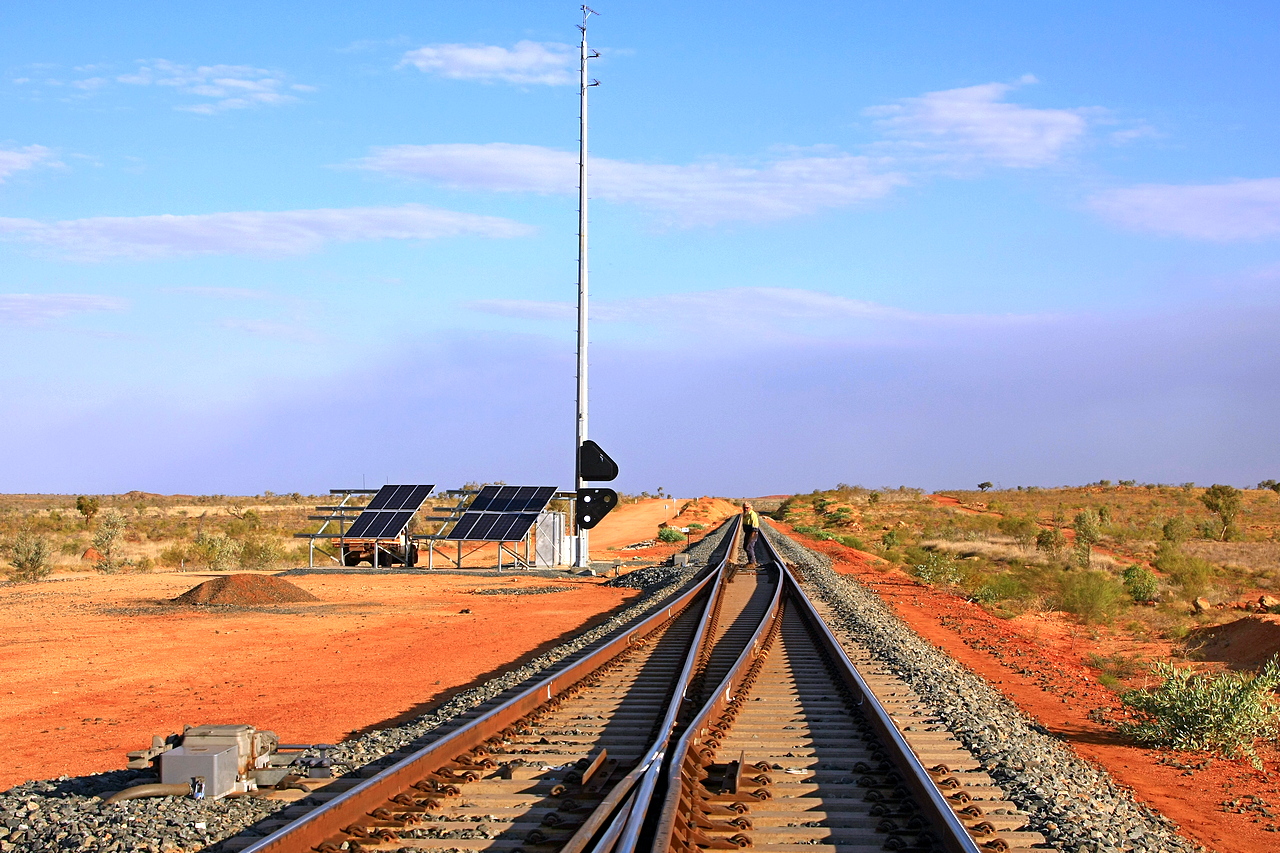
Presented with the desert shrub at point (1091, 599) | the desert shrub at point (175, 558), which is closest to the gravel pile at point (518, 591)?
the desert shrub at point (1091, 599)

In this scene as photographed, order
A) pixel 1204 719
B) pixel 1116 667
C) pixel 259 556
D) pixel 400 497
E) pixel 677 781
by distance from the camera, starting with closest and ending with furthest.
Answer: pixel 677 781 < pixel 1204 719 < pixel 1116 667 < pixel 400 497 < pixel 259 556

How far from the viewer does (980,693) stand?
12.0 metres

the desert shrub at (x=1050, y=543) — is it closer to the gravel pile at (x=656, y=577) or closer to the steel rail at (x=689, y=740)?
the gravel pile at (x=656, y=577)

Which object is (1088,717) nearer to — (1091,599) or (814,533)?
(1091,599)

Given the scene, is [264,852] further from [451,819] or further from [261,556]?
[261,556]

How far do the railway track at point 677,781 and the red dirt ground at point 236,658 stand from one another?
267 cm

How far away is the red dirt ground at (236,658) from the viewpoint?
11.1 metres

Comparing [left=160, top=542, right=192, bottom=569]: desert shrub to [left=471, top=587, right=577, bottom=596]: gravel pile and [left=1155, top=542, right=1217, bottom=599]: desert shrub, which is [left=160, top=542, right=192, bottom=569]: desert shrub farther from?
[left=1155, top=542, right=1217, bottom=599]: desert shrub

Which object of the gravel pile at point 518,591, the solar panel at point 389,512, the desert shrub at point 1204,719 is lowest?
the gravel pile at point 518,591

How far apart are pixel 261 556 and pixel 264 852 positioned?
35709 mm

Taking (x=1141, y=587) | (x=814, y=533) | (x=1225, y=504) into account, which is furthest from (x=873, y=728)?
(x=1225, y=504)

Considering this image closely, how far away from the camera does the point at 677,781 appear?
6.70 meters

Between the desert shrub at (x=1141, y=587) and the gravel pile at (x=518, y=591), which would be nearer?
the gravel pile at (x=518, y=591)

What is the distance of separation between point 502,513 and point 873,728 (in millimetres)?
24070
